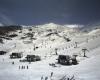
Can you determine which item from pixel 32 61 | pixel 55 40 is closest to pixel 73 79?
pixel 32 61

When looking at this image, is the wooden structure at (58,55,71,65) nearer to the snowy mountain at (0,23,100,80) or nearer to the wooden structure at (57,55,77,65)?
the wooden structure at (57,55,77,65)

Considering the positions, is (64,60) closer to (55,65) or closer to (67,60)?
(67,60)

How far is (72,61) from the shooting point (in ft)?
196

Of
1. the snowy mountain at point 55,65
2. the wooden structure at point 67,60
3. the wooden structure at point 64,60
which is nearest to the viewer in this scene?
the snowy mountain at point 55,65

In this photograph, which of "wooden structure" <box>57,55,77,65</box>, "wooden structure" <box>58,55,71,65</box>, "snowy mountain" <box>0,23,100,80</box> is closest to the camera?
"snowy mountain" <box>0,23,100,80</box>

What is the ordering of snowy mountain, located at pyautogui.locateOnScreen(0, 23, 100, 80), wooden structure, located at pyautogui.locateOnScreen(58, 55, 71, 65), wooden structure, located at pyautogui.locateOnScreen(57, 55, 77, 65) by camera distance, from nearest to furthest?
snowy mountain, located at pyautogui.locateOnScreen(0, 23, 100, 80) → wooden structure, located at pyautogui.locateOnScreen(57, 55, 77, 65) → wooden structure, located at pyautogui.locateOnScreen(58, 55, 71, 65)

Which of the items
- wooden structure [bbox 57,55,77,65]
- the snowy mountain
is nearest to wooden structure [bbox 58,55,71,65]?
wooden structure [bbox 57,55,77,65]

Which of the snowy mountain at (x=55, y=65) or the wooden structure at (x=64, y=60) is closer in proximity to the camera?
the snowy mountain at (x=55, y=65)

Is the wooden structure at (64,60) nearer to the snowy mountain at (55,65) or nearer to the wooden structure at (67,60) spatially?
the wooden structure at (67,60)

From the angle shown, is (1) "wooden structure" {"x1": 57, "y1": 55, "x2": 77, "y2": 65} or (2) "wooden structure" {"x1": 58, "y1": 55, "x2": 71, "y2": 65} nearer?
(1) "wooden structure" {"x1": 57, "y1": 55, "x2": 77, "y2": 65}

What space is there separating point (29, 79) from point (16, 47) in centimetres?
8761

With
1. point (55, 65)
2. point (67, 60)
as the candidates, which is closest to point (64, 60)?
point (67, 60)

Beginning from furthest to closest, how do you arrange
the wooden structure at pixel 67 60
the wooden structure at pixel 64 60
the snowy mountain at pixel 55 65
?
the wooden structure at pixel 64 60, the wooden structure at pixel 67 60, the snowy mountain at pixel 55 65

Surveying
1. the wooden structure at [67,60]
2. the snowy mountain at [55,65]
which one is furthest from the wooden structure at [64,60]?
the snowy mountain at [55,65]
